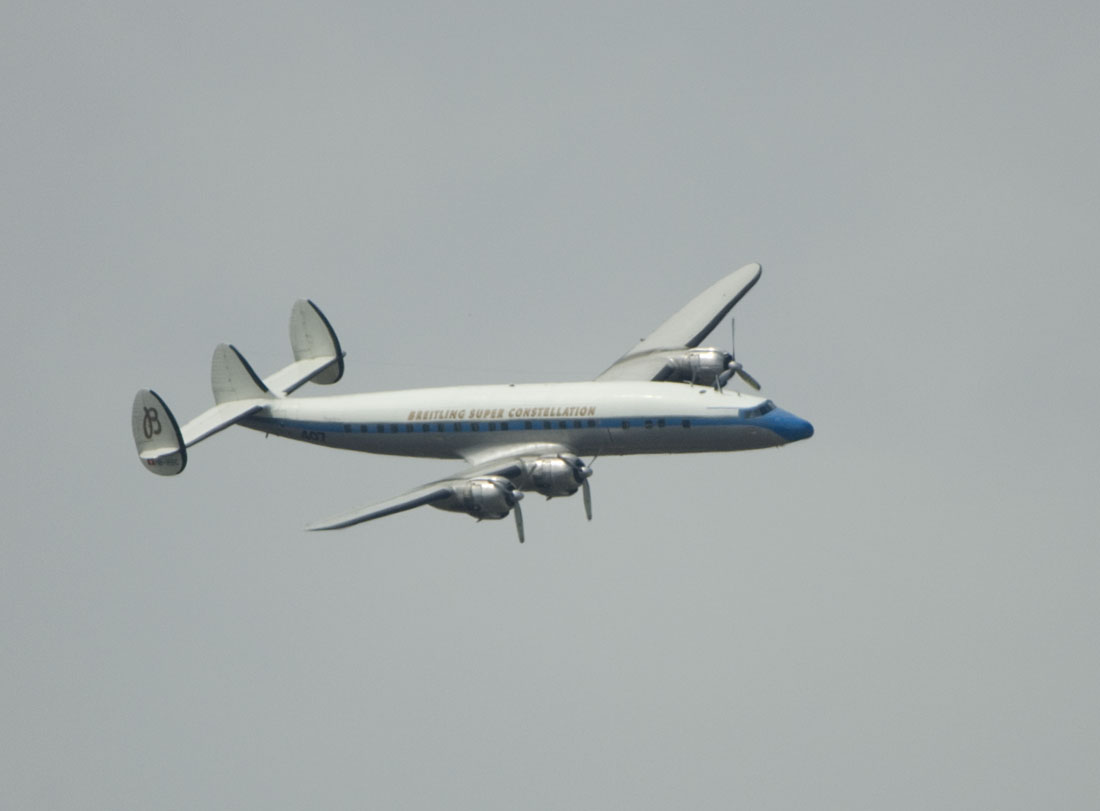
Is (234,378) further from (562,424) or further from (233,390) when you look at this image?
(562,424)

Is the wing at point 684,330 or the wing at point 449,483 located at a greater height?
the wing at point 684,330

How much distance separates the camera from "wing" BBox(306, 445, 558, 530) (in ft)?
219

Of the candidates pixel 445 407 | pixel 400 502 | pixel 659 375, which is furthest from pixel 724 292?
pixel 400 502

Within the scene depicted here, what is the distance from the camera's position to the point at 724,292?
84.9 metres

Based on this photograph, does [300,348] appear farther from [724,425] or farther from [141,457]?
[724,425]

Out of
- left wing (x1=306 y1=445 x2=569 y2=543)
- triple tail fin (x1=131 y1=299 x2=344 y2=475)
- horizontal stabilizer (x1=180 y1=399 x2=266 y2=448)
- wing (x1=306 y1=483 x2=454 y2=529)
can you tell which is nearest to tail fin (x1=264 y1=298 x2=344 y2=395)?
triple tail fin (x1=131 y1=299 x2=344 y2=475)

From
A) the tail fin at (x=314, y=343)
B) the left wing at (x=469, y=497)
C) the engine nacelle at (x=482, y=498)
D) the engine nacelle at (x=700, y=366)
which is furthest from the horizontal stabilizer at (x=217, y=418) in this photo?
the engine nacelle at (x=700, y=366)

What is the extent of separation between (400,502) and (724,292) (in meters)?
21.3

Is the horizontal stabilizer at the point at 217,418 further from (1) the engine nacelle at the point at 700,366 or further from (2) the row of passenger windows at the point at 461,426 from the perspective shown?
(1) the engine nacelle at the point at 700,366

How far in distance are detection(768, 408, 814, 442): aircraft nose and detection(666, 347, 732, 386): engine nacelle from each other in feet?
17.2

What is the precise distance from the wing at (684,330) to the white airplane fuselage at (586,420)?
3.41 m

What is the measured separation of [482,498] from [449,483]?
1.22 metres

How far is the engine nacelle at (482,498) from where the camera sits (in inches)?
2702

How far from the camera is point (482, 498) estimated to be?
225ft
